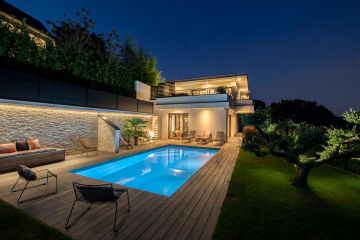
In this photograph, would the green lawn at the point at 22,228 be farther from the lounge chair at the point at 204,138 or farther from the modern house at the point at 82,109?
the lounge chair at the point at 204,138

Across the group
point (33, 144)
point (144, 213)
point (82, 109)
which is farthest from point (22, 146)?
point (144, 213)

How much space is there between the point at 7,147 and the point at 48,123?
2147 millimetres

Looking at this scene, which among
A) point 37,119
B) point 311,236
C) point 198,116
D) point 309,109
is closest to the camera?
point 311,236

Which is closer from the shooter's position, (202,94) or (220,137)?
(220,137)

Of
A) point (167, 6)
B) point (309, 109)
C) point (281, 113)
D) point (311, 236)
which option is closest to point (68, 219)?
point (311, 236)

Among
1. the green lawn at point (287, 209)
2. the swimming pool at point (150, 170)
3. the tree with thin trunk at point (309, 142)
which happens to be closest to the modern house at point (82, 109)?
the swimming pool at point (150, 170)

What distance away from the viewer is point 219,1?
27.2 m

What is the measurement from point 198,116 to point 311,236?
13.3 metres

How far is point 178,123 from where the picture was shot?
18.2 meters

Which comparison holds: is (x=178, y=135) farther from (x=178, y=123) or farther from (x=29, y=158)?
(x=29, y=158)

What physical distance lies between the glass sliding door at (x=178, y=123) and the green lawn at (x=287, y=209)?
11.6 metres

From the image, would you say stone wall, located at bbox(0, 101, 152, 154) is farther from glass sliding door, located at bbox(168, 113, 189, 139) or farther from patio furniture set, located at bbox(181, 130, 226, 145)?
glass sliding door, located at bbox(168, 113, 189, 139)

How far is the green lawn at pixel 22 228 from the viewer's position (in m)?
2.76

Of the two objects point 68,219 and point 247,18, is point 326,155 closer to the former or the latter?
point 68,219
